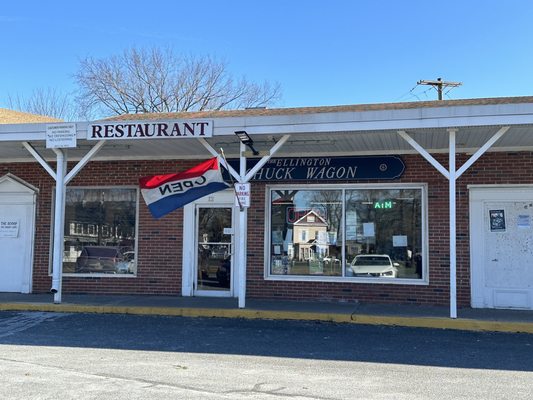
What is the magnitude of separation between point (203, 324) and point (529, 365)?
5133 millimetres

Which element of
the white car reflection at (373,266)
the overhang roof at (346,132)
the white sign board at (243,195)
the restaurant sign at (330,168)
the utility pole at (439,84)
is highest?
the utility pole at (439,84)

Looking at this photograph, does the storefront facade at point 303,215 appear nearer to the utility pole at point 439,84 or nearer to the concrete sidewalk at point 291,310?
the concrete sidewalk at point 291,310

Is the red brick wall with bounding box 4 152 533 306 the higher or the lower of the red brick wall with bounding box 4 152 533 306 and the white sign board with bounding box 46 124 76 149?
the lower

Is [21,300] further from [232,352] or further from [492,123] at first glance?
[492,123]

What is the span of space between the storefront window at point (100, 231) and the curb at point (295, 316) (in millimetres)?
2052

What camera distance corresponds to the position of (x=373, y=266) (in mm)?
11805

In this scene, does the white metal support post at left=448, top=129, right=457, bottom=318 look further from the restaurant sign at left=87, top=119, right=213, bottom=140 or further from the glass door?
the glass door

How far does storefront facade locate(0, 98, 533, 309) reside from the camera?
34.4 ft

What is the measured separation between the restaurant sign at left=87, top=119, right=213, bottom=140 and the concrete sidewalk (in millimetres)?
3247

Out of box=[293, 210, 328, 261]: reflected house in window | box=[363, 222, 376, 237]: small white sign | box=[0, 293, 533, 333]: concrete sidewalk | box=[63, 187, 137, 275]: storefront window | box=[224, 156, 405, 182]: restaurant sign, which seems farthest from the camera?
box=[63, 187, 137, 275]: storefront window

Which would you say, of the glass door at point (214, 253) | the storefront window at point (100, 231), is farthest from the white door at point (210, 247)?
the storefront window at point (100, 231)

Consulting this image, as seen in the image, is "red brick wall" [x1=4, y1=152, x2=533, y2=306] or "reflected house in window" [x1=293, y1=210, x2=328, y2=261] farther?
"reflected house in window" [x1=293, y1=210, x2=328, y2=261]

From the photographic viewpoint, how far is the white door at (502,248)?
11.0 meters

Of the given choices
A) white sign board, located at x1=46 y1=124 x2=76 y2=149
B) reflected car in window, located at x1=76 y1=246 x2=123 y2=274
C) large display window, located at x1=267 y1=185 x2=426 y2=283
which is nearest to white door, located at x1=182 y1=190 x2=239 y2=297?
large display window, located at x1=267 y1=185 x2=426 y2=283
